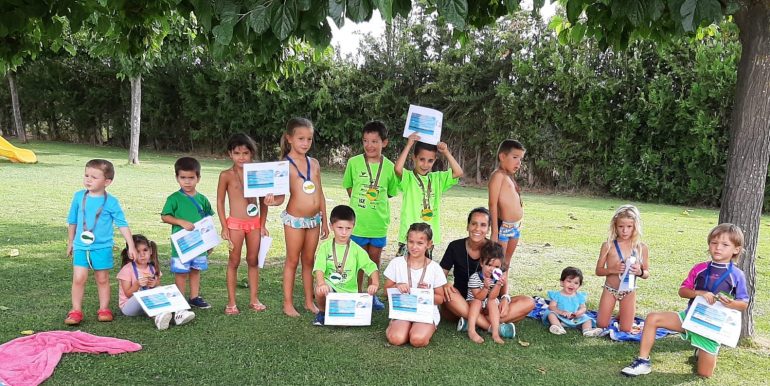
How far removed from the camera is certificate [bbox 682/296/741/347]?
152 inches

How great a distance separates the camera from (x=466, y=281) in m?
4.89

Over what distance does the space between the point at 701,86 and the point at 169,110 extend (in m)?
18.4

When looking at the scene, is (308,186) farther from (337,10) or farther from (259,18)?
(337,10)

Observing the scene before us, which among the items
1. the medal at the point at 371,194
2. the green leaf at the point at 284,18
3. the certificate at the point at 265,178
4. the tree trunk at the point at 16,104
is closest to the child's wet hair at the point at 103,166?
the certificate at the point at 265,178

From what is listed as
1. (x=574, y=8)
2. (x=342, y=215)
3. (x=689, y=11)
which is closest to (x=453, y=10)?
(x=689, y=11)

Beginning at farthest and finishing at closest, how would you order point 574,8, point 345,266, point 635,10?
point 345,266, point 574,8, point 635,10

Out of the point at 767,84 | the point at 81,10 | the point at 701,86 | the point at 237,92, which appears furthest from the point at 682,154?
the point at 237,92

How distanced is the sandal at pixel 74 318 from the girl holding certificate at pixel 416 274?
7.83ft

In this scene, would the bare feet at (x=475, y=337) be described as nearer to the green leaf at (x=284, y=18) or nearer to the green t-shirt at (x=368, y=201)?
the green t-shirt at (x=368, y=201)

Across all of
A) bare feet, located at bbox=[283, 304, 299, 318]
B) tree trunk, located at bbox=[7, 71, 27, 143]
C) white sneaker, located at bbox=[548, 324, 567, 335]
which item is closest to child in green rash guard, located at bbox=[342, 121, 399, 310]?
bare feet, located at bbox=[283, 304, 299, 318]

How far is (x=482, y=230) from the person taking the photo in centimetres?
477

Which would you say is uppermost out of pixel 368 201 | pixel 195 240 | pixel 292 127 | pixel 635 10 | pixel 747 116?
pixel 635 10

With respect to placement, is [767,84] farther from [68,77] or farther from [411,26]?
[68,77]

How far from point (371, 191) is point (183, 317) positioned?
74.1 inches
